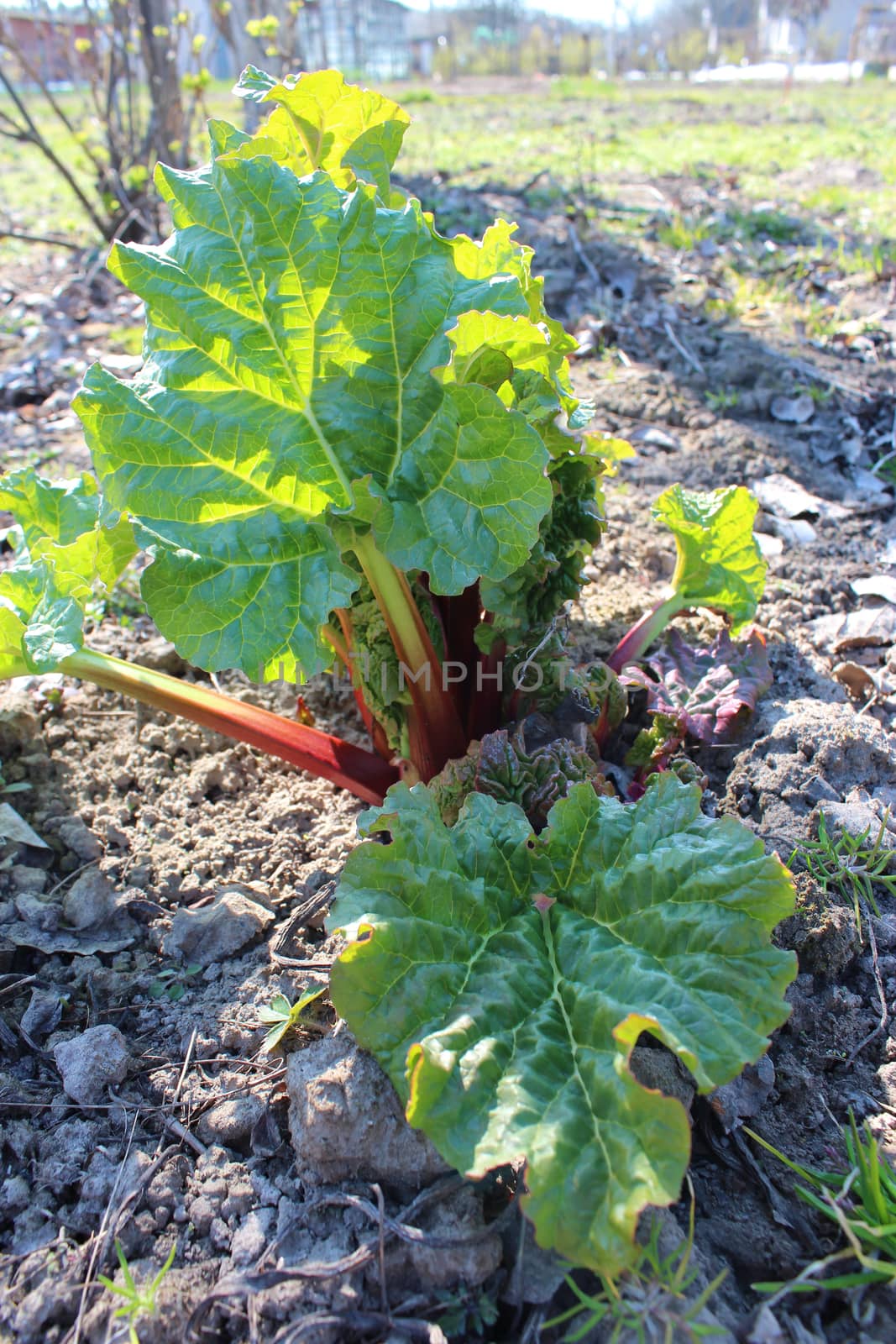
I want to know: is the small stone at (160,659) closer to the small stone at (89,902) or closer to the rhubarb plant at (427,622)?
the rhubarb plant at (427,622)

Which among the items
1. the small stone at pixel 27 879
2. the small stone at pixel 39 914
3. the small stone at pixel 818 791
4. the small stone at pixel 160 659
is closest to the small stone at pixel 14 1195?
the small stone at pixel 39 914

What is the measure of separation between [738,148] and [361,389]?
964 centimetres

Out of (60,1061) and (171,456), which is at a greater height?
(171,456)

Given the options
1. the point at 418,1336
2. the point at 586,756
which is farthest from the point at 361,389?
the point at 418,1336

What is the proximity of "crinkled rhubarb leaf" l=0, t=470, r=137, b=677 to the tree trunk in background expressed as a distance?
5227 mm

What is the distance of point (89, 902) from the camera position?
6.55ft

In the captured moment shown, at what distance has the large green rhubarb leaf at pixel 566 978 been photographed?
4.00ft

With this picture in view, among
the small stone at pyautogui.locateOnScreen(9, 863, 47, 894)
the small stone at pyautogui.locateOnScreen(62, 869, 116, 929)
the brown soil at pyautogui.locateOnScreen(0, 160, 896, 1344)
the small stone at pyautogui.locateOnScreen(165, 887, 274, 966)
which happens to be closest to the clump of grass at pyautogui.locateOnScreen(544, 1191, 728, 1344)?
the brown soil at pyautogui.locateOnScreen(0, 160, 896, 1344)

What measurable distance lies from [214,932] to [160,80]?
6.69 meters

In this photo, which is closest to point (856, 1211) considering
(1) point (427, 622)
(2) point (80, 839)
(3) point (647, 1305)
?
(3) point (647, 1305)

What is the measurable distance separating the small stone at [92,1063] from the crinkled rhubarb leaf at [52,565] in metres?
0.70

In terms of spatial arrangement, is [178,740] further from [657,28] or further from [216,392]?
[657,28]

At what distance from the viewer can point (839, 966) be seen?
5.60ft

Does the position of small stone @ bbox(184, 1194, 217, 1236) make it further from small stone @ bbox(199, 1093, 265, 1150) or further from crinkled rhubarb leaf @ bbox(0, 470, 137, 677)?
crinkled rhubarb leaf @ bbox(0, 470, 137, 677)
